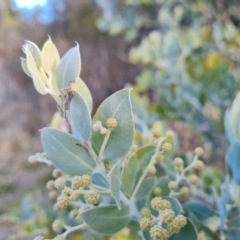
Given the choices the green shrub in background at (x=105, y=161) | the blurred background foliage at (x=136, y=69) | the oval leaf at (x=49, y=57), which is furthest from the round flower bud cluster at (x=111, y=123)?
the blurred background foliage at (x=136, y=69)

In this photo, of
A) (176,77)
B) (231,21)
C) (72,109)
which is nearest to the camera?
(72,109)

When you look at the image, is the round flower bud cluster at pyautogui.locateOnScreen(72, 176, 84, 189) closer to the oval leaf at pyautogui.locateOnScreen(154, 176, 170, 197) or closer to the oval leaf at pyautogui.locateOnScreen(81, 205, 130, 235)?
the oval leaf at pyautogui.locateOnScreen(81, 205, 130, 235)

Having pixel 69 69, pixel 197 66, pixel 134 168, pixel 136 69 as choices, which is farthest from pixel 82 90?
pixel 136 69

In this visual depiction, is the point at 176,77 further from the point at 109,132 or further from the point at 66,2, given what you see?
the point at 66,2

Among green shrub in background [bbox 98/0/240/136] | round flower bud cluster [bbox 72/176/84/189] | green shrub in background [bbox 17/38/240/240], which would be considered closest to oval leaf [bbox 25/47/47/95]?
green shrub in background [bbox 17/38/240/240]

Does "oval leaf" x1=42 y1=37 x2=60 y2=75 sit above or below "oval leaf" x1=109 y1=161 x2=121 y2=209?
above

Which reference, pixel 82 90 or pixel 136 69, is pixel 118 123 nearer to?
pixel 82 90

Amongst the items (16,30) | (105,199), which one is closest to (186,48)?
(105,199)
